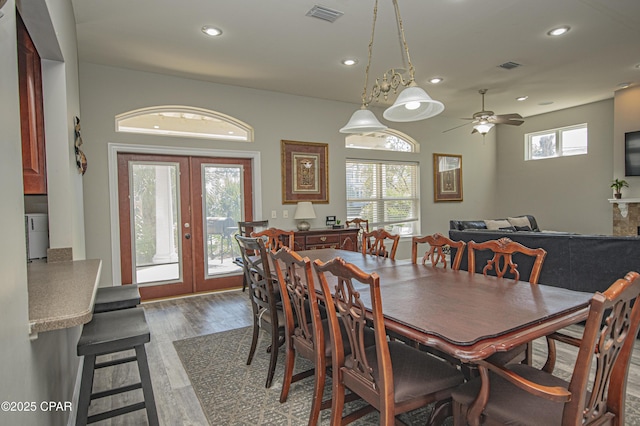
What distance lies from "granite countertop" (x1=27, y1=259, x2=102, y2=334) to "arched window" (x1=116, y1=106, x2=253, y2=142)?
2.93 meters

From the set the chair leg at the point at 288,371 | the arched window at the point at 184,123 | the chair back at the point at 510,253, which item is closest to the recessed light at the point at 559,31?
the chair back at the point at 510,253

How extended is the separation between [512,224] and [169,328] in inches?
225

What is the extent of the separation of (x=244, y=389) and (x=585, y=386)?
79.4 inches

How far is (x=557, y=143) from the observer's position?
721 centimetres

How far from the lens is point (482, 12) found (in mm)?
3330

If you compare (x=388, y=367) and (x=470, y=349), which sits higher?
(x=470, y=349)

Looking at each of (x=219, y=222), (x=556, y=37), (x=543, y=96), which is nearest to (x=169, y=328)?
(x=219, y=222)

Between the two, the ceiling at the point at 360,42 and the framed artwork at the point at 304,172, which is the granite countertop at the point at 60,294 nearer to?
the ceiling at the point at 360,42

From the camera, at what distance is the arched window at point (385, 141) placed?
21.1 ft

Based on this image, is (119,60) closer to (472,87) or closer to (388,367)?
(388,367)

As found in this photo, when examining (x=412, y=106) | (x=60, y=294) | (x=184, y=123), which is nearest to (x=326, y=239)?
(x=184, y=123)

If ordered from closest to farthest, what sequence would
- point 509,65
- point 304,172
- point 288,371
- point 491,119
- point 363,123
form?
point 288,371
point 363,123
point 509,65
point 491,119
point 304,172

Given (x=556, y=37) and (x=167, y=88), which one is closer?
(x=556, y=37)

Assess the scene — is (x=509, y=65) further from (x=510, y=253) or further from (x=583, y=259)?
(x=510, y=253)
